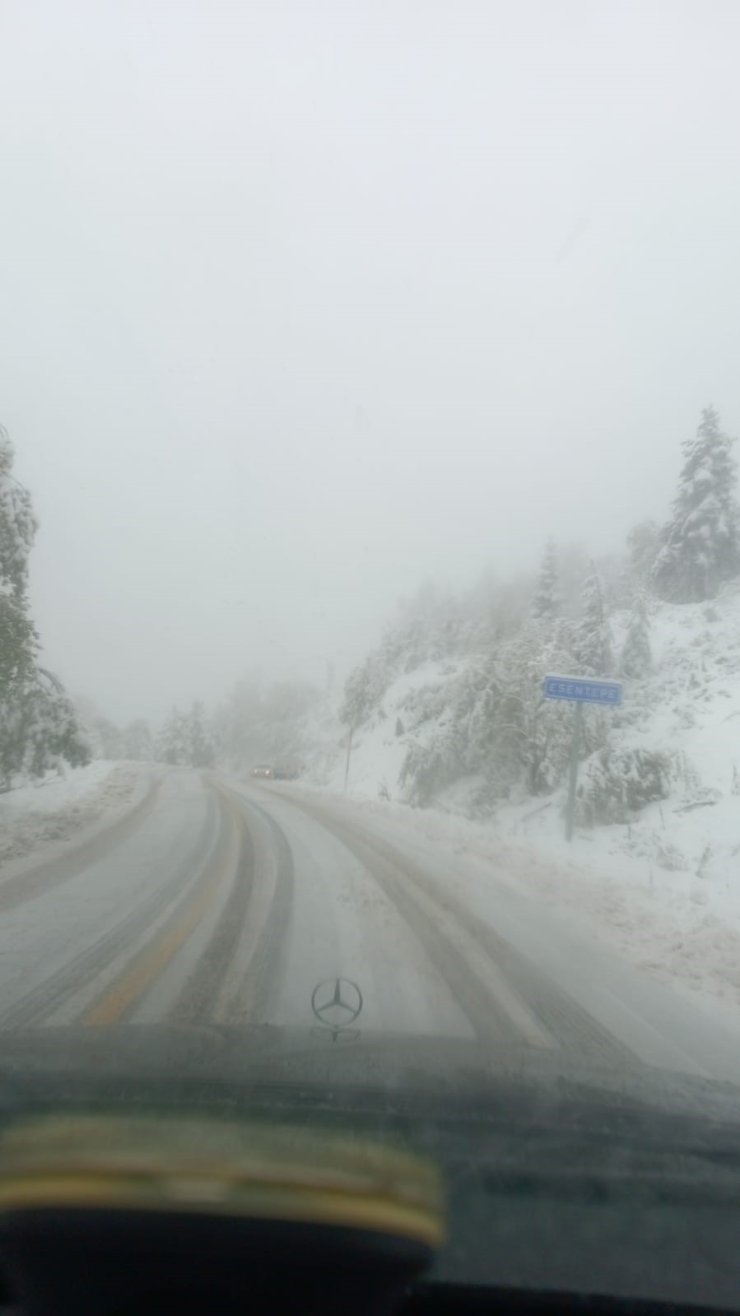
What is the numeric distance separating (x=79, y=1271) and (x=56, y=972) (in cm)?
505

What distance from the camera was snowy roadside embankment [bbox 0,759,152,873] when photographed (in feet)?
43.3

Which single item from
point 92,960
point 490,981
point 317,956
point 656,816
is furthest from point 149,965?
point 656,816

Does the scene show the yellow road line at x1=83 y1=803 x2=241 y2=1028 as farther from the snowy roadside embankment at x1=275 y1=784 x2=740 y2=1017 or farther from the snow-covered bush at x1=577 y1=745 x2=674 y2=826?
the snow-covered bush at x1=577 y1=745 x2=674 y2=826

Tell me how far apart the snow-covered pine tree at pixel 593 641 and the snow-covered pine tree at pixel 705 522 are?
8.19 m

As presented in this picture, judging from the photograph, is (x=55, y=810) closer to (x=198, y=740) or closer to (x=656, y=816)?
(x=656, y=816)

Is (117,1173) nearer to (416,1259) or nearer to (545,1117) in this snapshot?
(416,1259)

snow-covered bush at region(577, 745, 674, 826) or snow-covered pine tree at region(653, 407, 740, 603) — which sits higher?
snow-covered pine tree at region(653, 407, 740, 603)

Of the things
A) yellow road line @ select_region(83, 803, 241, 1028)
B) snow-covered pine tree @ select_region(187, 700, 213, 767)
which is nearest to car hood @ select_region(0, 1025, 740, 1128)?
yellow road line @ select_region(83, 803, 241, 1028)

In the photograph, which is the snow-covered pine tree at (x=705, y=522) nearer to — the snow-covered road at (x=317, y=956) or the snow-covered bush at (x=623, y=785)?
the snow-covered bush at (x=623, y=785)

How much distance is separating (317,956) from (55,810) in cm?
1035

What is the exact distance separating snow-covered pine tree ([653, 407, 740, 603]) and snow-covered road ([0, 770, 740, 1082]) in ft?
89.0

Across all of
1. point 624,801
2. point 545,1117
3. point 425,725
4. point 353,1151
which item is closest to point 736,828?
point 624,801

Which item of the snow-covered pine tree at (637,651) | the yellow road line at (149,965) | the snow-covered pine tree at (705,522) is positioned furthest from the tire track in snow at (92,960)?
the snow-covered pine tree at (705,522)

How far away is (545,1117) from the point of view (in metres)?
3.87
